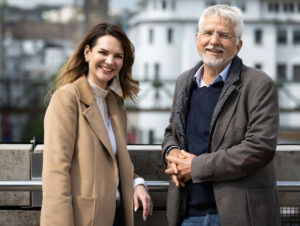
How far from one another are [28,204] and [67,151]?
2.36ft

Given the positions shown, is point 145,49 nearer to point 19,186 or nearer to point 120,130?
point 19,186

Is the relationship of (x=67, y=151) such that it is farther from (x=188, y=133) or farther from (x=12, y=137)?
(x=12, y=137)

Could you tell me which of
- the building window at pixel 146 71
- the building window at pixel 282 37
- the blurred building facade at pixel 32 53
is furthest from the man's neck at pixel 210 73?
the building window at pixel 282 37

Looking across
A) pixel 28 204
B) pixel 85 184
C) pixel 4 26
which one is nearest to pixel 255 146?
pixel 85 184

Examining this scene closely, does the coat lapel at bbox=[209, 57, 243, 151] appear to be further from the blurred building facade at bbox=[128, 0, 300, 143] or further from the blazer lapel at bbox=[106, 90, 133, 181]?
the blurred building facade at bbox=[128, 0, 300, 143]

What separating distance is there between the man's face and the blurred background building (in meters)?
38.4

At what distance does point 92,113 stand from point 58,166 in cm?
20

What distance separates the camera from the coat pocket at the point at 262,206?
1.58 metres

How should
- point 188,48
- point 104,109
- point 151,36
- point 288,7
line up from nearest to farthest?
point 104,109, point 188,48, point 151,36, point 288,7

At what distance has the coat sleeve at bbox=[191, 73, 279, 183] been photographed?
1.53m

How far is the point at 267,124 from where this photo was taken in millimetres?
1531

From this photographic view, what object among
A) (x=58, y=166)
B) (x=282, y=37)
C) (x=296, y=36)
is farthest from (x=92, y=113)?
(x=296, y=36)

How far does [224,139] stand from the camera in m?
1.61

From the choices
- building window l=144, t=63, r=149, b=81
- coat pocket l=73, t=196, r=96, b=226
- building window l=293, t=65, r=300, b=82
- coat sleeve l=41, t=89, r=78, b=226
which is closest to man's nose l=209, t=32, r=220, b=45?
coat sleeve l=41, t=89, r=78, b=226
